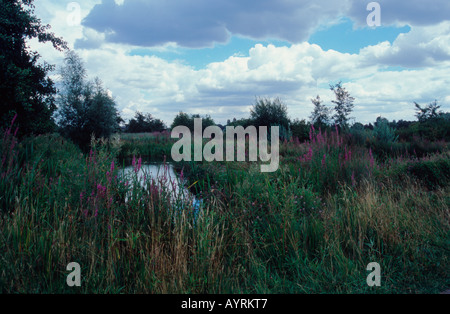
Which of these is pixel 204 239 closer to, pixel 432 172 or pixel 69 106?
pixel 432 172

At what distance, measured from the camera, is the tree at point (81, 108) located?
21.6 metres

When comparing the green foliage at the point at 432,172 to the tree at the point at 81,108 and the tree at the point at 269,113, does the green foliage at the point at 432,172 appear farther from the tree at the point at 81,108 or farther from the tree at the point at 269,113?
the tree at the point at 81,108

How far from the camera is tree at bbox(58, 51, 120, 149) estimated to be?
70.9 ft

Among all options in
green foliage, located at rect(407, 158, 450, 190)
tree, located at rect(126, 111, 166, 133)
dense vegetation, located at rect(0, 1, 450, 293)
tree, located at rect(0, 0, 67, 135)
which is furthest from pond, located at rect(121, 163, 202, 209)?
tree, located at rect(126, 111, 166, 133)

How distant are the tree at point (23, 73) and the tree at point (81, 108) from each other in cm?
352

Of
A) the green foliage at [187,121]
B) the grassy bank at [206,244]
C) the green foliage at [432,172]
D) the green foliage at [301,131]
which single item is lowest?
the grassy bank at [206,244]

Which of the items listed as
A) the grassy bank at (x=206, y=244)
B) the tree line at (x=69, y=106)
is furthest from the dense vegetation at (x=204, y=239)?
the tree line at (x=69, y=106)

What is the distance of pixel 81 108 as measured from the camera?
2172 centimetres

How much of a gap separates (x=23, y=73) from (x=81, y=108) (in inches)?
295

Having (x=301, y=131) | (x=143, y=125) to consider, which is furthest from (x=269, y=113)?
(x=143, y=125)
